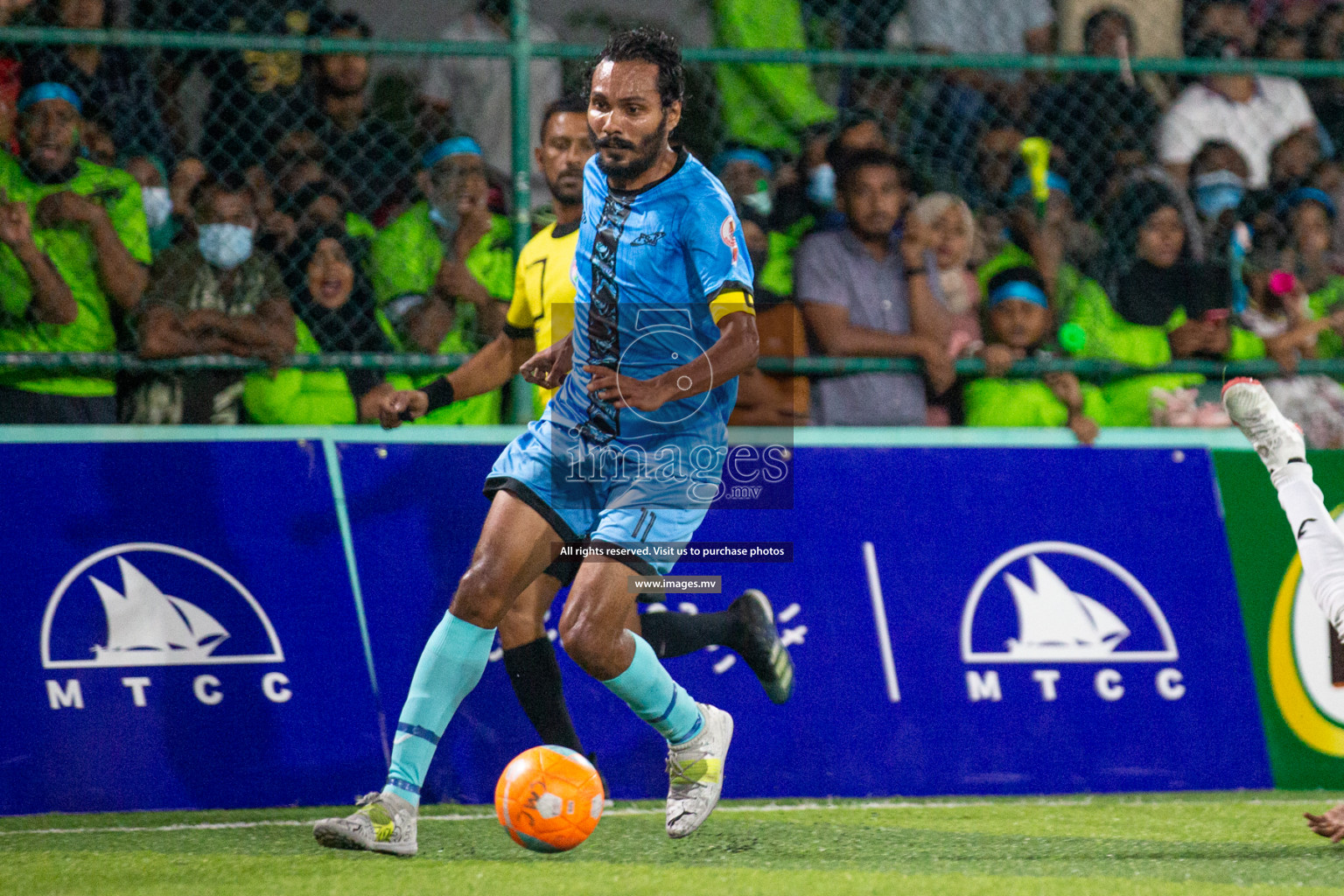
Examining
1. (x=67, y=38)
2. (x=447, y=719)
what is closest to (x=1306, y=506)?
(x=447, y=719)

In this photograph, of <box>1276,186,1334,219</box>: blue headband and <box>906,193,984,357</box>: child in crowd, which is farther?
<box>1276,186,1334,219</box>: blue headband

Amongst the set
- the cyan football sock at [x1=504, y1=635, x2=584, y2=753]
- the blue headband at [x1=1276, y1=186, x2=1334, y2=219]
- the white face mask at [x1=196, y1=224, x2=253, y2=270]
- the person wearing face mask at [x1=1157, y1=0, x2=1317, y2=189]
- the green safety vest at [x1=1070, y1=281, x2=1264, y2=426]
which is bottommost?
the cyan football sock at [x1=504, y1=635, x2=584, y2=753]

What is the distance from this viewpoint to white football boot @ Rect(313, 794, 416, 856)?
4.12m

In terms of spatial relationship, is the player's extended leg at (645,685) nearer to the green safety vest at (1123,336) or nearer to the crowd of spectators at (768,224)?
the crowd of spectators at (768,224)

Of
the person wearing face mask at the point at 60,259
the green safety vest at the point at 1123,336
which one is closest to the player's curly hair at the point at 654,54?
the person wearing face mask at the point at 60,259

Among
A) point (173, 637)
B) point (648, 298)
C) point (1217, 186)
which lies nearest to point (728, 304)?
point (648, 298)

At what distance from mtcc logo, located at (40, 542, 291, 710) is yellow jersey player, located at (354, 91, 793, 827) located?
38.9 inches

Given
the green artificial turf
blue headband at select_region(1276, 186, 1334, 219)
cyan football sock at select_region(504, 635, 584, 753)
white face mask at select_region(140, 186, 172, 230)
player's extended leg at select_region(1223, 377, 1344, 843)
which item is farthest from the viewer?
blue headband at select_region(1276, 186, 1334, 219)

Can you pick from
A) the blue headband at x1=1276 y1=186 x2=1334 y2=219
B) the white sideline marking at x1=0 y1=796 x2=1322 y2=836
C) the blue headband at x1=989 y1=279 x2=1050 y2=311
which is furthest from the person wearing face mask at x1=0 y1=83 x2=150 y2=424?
the blue headband at x1=1276 y1=186 x2=1334 y2=219

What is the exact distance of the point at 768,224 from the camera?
6.51 meters

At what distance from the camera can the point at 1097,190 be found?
23.4 ft

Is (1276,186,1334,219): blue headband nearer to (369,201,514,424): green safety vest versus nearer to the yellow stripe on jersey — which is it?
(369,201,514,424): green safety vest

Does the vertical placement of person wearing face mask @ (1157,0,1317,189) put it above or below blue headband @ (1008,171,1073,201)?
above

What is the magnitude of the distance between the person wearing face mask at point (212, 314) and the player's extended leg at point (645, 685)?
181 cm
